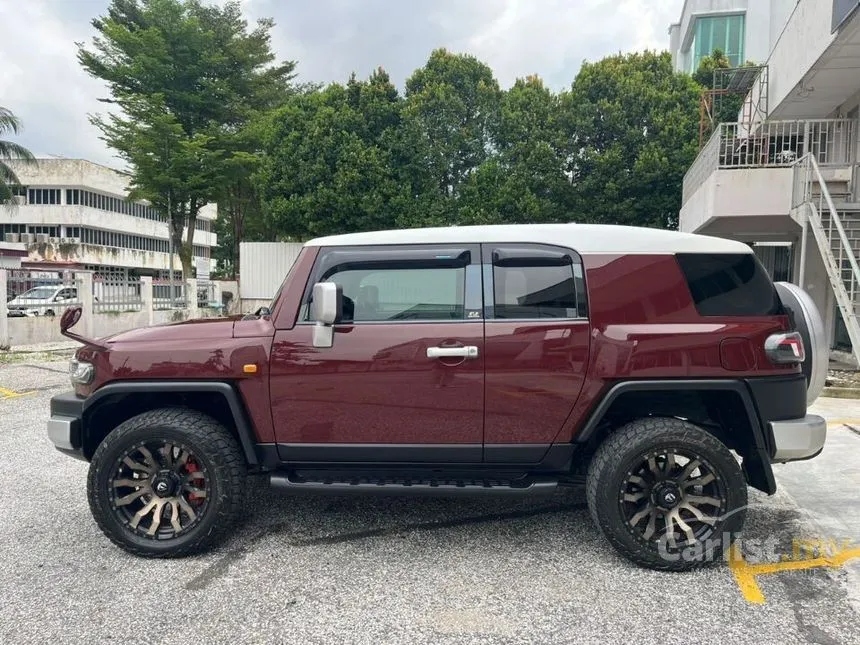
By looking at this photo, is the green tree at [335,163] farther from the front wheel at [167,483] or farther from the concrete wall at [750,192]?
the front wheel at [167,483]

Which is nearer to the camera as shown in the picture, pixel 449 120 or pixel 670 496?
pixel 670 496

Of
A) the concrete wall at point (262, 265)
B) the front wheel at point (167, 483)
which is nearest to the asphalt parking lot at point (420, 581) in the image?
the front wheel at point (167, 483)

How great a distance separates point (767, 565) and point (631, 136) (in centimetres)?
2142

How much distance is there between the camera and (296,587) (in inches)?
119

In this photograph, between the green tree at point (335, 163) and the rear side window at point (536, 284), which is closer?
the rear side window at point (536, 284)

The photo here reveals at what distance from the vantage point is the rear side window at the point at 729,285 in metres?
3.22

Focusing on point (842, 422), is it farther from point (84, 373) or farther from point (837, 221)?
point (84, 373)

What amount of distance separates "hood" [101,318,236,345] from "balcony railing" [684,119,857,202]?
33.3 ft

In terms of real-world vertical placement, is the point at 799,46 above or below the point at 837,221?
above

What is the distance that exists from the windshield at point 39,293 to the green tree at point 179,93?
9785 mm

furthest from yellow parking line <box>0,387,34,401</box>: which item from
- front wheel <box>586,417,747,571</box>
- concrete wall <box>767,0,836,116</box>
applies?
concrete wall <box>767,0,836,116</box>

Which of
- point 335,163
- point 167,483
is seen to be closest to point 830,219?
point 167,483

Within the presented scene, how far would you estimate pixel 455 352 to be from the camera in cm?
317

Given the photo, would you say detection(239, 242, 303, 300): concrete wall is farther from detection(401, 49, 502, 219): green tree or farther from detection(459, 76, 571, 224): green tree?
detection(459, 76, 571, 224): green tree
